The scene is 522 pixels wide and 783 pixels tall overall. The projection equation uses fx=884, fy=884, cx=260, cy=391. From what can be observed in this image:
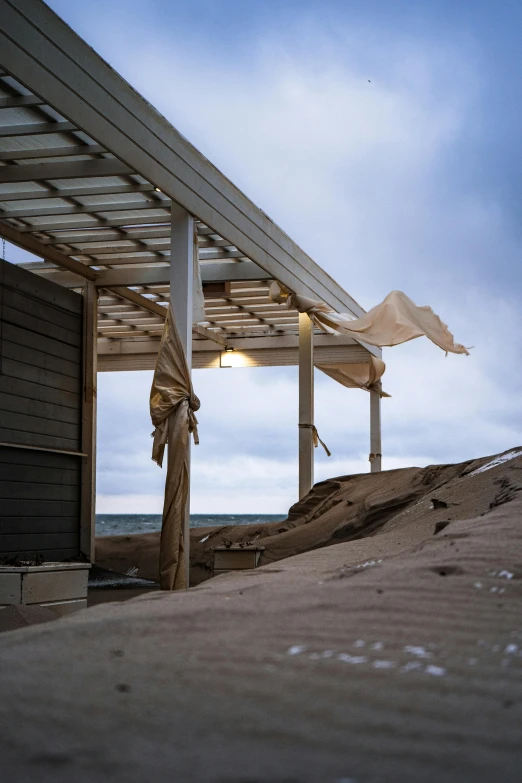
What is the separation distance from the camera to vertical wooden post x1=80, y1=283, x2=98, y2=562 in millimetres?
10312

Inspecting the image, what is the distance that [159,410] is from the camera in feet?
26.7

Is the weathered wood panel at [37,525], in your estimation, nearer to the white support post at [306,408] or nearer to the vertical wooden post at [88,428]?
the vertical wooden post at [88,428]

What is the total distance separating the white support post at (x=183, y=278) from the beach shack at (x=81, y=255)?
1 centimetres

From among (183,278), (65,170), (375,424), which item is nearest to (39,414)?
(183,278)

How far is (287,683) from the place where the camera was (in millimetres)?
2148

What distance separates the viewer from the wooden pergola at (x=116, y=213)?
6.26 metres

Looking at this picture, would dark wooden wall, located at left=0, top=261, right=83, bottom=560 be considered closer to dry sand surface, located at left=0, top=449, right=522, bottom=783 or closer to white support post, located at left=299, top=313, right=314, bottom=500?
white support post, located at left=299, top=313, right=314, bottom=500

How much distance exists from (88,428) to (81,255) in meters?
2.04

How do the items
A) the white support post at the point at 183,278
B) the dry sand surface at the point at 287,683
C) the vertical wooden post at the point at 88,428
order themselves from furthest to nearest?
the vertical wooden post at the point at 88,428
the white support post at the point at 183,278
the dry sand surface at the point at 287,683

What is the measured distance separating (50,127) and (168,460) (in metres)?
3.07

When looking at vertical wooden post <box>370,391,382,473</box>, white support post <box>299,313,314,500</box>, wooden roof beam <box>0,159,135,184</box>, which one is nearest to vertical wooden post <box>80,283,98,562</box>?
white support post <box>299,313,314,500</box>

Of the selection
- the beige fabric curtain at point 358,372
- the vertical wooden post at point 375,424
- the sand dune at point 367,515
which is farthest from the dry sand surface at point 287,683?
the vertical wooden post at point 375,424

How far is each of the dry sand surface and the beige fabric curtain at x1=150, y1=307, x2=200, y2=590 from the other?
458 cm

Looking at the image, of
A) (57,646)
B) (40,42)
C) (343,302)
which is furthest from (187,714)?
(343,302)
